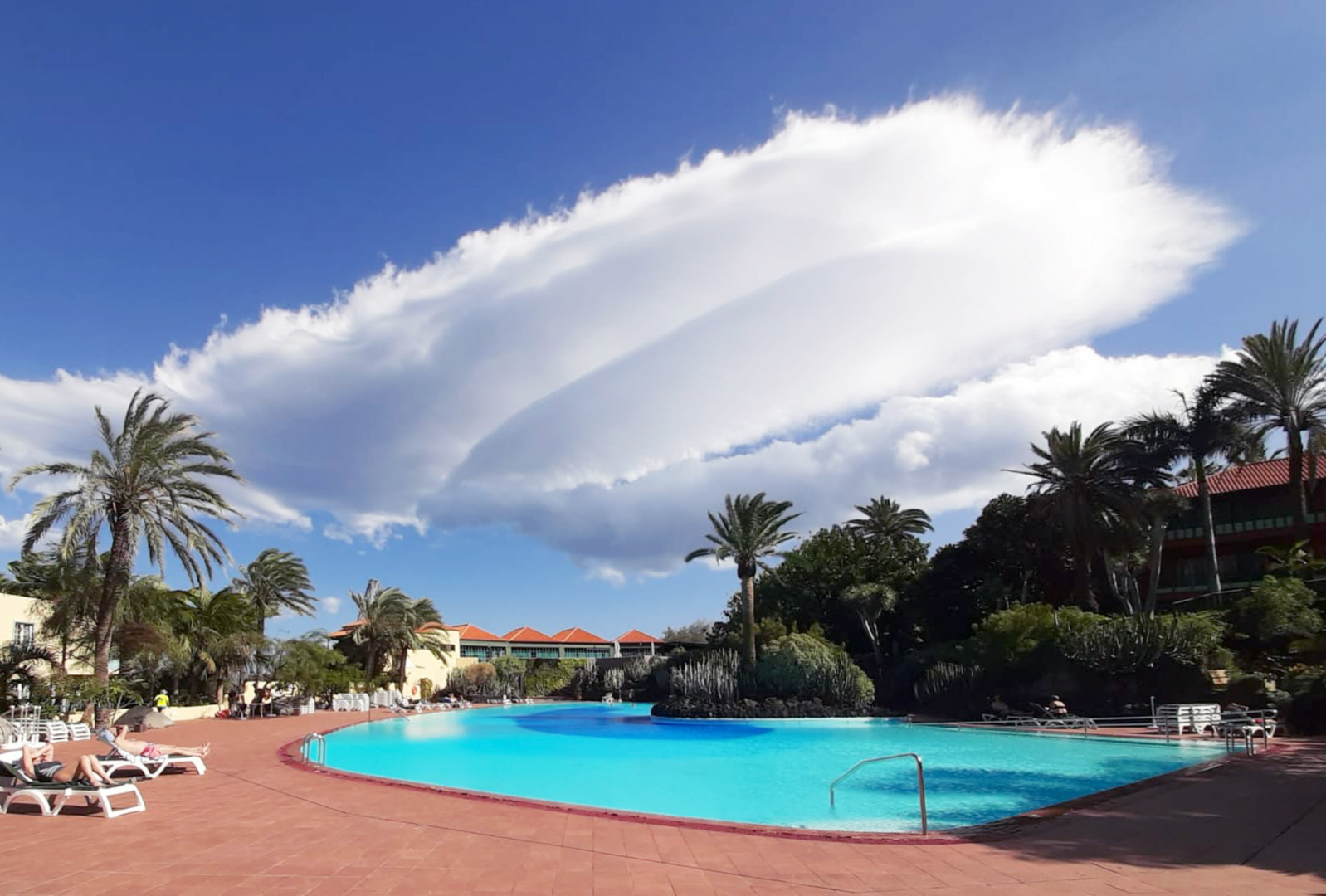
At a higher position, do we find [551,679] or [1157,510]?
[1157,510]

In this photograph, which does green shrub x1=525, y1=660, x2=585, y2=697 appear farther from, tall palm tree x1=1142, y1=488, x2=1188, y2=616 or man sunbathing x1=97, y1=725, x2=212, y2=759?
man sunbathing x1=97, y1=725, x2=212, y2=759

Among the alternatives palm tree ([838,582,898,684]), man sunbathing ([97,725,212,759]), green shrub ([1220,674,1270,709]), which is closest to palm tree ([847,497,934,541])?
palm tree ([838,582,898,684])

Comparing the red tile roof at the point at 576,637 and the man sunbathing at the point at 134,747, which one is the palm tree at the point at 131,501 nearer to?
the man sunbathing at the point at 134,747

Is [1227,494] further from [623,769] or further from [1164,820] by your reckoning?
[1164,820]


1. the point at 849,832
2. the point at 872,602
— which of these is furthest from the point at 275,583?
the point at 849,832

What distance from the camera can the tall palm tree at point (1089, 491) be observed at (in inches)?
1329

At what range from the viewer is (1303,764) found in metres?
13.4

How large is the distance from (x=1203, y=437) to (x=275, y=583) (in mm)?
45420

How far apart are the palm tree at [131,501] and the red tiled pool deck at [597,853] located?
44.9 ft

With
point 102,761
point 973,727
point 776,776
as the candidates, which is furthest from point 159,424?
point 973,727

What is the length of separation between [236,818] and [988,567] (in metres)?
35.9

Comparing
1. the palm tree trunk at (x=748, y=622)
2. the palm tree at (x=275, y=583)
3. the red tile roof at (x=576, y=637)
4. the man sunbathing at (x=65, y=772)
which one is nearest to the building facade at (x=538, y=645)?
the red tile roof at (x=576, y=637)

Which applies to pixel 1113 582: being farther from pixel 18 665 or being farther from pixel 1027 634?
pixel 18 665

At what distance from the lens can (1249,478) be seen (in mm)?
42625
